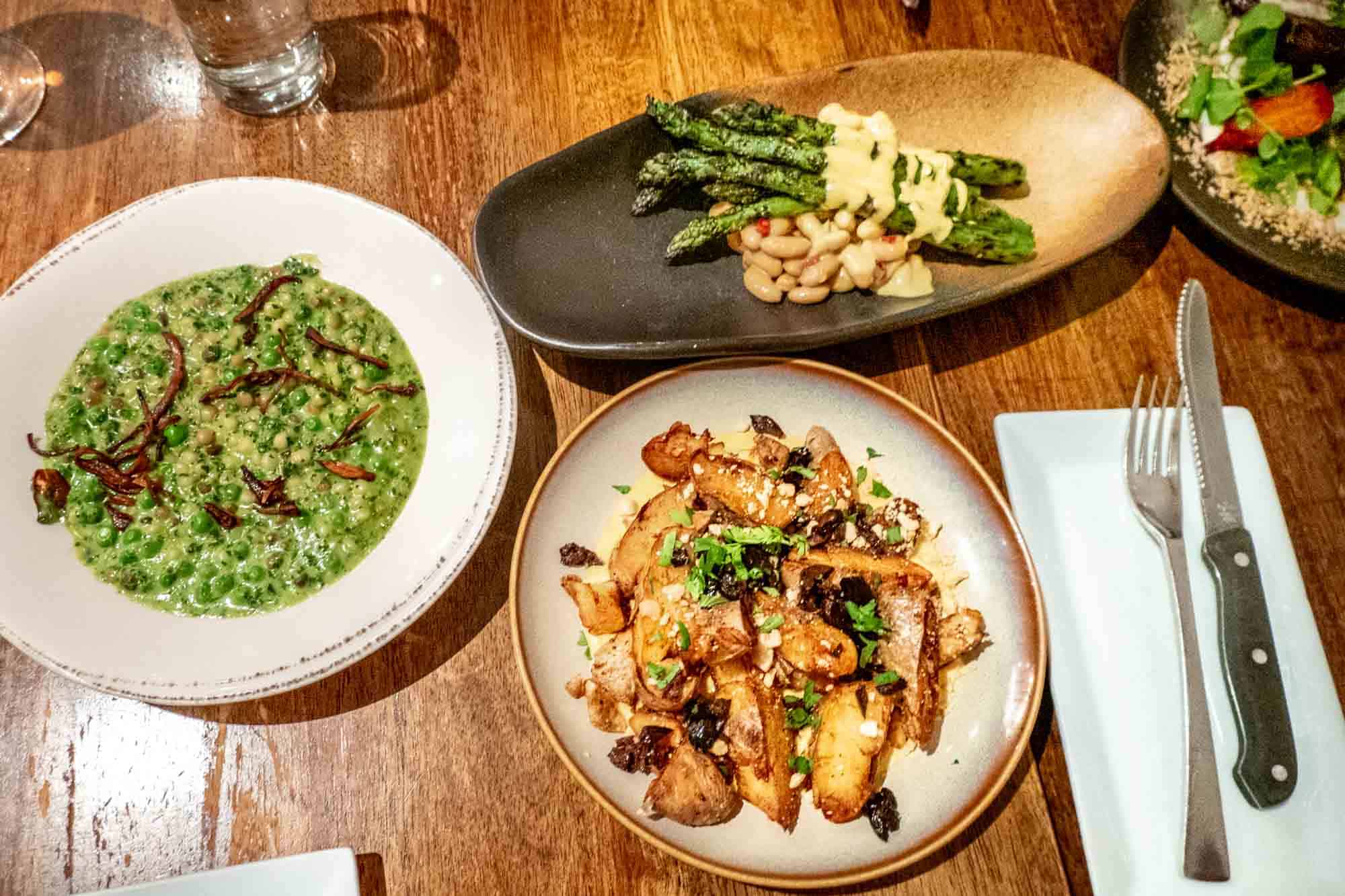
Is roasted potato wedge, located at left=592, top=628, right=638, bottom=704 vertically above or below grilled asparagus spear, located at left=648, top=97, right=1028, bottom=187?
below

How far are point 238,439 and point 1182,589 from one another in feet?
9.40

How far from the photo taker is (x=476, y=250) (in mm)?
2693

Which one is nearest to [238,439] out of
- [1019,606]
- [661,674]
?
[661,674]

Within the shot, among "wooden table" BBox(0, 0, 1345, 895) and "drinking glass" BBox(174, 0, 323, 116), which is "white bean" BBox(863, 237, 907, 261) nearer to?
"wooden table" BBox(0, 0, 1345, 895)

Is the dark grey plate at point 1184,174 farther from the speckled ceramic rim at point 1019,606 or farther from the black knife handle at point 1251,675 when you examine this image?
the speckled ceramic rim at point 1019,606

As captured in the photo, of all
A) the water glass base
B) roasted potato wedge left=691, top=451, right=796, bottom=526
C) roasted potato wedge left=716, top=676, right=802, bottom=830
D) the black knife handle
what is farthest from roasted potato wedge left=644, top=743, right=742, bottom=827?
the water glass base

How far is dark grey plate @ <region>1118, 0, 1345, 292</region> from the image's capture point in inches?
111

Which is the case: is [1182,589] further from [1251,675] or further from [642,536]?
[642,536]

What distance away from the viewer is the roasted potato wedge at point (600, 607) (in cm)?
227

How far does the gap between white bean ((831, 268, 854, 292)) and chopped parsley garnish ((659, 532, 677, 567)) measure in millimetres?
1089

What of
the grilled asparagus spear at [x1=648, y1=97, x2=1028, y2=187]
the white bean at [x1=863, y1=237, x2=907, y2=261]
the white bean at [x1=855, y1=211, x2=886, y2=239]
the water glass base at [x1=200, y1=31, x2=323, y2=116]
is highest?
the water glass base at [x1=200, y1=31, x2=323, y2=116]

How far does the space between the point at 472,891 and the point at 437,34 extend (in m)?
3.04

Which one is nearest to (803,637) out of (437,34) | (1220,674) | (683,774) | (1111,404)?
(683,774)

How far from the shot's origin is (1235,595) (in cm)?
243
